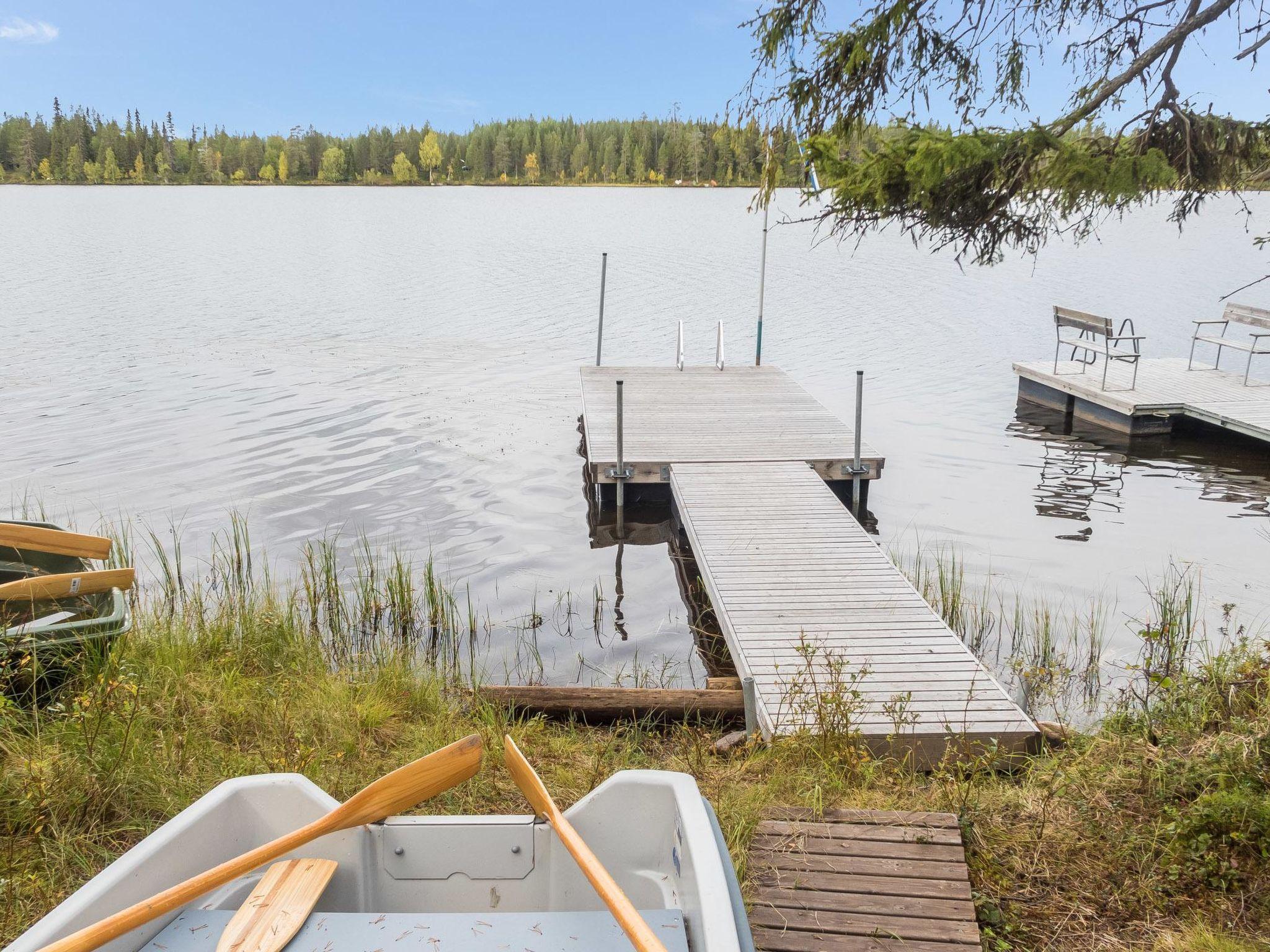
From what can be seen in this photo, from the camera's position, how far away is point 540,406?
1470 centimetres

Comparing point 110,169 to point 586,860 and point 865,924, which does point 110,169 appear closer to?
point 586,860

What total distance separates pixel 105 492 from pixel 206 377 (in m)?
6.37

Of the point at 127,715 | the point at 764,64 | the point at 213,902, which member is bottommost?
the point at 127,715

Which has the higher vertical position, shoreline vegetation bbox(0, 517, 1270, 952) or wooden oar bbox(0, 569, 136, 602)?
wooden oar bbox(0, 569, 136, 602)

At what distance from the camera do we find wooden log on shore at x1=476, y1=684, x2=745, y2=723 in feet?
16.2

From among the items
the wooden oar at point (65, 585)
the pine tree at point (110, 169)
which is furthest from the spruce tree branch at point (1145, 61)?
the pine tree at point (110, 169)

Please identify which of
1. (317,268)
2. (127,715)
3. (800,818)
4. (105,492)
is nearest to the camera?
(800,818)

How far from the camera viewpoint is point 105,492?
10133 mm

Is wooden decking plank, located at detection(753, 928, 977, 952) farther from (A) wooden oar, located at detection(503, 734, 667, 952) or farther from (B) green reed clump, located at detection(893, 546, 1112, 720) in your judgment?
(B) green reed clump, located at detection(893, 546, 1112, 720)

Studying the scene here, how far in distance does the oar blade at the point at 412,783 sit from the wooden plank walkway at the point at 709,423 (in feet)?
21.6

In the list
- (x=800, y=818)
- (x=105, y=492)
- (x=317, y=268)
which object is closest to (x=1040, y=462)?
(x=800, y=818)

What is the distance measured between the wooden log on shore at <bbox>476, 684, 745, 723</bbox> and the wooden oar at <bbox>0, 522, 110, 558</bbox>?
7.31ft

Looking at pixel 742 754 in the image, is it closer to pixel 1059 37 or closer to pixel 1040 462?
pixel 1059 37

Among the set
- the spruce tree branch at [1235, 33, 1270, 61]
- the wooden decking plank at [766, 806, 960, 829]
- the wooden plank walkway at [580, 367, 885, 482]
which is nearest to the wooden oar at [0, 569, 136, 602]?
the wooden decking plank at [766, 806, 960, 829]
